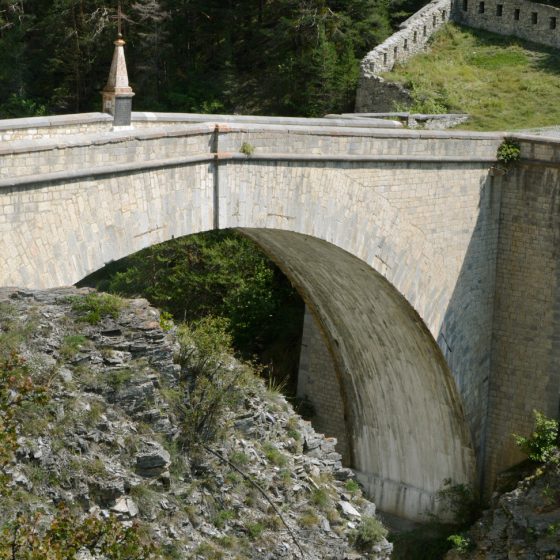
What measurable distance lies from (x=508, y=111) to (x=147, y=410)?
20.0 meters

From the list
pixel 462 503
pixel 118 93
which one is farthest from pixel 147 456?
pixel 462 503

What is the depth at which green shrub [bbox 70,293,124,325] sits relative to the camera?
12.7m

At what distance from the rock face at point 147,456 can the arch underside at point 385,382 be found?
664cm

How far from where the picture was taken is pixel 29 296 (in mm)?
12648

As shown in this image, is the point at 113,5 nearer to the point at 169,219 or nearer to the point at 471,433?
the point at 471,433

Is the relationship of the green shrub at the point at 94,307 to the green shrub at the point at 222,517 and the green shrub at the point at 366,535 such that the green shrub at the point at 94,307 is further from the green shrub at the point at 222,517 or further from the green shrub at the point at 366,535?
the green shrub at the point at 366,535

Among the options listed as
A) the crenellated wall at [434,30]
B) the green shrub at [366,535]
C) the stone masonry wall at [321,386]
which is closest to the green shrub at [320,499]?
the green shrub at [366,535]

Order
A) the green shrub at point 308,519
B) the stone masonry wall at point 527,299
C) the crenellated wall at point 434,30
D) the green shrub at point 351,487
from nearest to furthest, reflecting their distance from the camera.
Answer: the green shrub at point 308,519 < the green shrub at point 351,487 < the stone masonry wall at point 527,299 < the crenellated wall at point 434,30

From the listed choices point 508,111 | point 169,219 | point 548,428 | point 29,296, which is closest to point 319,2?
point 508,111

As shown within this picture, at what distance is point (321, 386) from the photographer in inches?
1011

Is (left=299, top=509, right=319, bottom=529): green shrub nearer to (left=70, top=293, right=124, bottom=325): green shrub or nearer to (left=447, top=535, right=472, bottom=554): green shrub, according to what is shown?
(left=70, top=293, right=124, bottom=325): green shrub

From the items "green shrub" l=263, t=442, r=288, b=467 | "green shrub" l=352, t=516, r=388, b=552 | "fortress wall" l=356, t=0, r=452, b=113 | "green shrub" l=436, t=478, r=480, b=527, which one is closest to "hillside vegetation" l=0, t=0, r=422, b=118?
"fortress wall" l=356, t=0, r=452, b=113

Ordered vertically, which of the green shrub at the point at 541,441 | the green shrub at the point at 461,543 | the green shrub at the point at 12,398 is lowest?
the green shrub at the point at 461,543

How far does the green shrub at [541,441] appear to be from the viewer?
2098 centimetres
